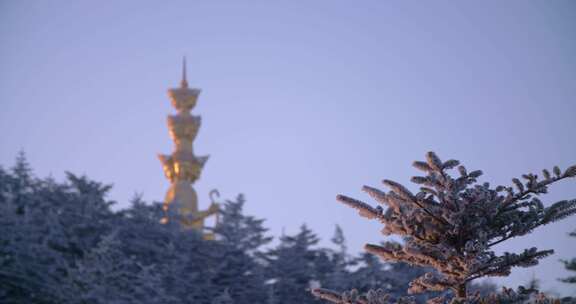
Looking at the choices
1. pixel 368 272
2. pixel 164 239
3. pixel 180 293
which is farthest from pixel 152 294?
pixel 368 272

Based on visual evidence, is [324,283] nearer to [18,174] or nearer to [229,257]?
[229,257]

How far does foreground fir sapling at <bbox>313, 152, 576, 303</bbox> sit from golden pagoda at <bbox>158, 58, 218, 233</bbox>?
4568 cm

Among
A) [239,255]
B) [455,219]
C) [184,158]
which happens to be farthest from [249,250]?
[455,219]

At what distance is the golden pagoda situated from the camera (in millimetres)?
54844

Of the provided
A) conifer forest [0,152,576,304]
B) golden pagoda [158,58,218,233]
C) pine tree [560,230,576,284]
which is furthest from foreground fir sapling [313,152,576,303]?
golden pagoda [158,58,218,233]

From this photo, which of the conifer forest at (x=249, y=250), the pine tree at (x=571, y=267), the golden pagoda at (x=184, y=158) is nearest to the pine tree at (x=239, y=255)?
the conifer forest at (x=249, y=250)

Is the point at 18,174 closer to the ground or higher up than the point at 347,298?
higher up

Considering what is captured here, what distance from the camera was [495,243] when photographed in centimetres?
838

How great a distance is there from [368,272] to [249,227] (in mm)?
7687

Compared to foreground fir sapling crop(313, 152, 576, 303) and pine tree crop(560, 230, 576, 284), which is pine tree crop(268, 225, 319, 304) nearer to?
pine tree crop(560, 230, 576, 284)

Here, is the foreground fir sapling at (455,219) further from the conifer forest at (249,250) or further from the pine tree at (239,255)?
the pine tree at (239,255)

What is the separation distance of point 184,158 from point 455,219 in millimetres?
49138

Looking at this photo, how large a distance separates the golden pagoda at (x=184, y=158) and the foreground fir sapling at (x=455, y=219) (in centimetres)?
4568

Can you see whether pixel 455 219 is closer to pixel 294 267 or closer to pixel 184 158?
pixel 294 267
